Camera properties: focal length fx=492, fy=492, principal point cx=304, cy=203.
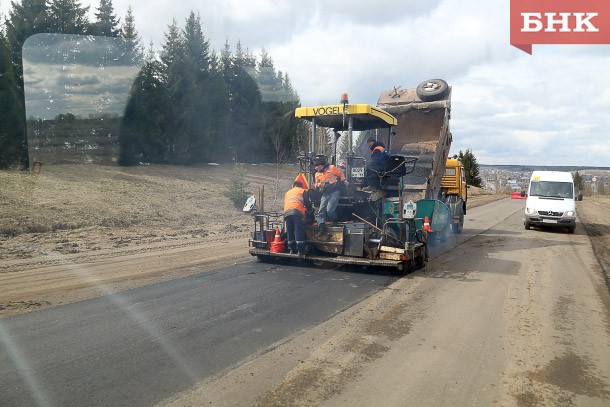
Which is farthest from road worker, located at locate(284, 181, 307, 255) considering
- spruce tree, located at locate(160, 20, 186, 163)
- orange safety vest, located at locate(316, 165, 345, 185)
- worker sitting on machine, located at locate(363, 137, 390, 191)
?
spruce tree, located at locate(160, 20, 186, 163)

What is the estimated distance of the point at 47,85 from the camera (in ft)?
53.1

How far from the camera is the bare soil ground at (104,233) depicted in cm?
766

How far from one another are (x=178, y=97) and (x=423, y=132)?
19.7m

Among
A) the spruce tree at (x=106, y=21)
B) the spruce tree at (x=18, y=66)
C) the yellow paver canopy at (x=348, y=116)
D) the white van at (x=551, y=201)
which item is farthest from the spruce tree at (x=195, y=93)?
the yellow paver canopy at (x=348, y=116)

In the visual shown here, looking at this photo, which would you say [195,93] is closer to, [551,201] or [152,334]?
[551,201]

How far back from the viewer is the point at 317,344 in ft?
16.0

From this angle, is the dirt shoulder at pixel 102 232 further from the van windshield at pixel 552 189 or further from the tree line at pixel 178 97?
the van windshield at pixel 552 189

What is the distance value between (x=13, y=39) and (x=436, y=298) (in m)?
20.3

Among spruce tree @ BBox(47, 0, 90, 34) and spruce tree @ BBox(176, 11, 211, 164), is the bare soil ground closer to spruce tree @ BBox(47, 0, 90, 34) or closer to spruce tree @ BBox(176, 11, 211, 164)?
spruce tree @ BBox(47, 0, 90, 34)

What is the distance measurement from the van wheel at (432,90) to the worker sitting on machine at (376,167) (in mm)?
4610

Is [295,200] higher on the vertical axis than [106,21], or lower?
lower

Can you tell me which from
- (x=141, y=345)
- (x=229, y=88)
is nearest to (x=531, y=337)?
(x=141, y=345)

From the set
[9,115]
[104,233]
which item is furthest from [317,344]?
[9,115]

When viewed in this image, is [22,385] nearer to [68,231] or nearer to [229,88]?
[68,231]
